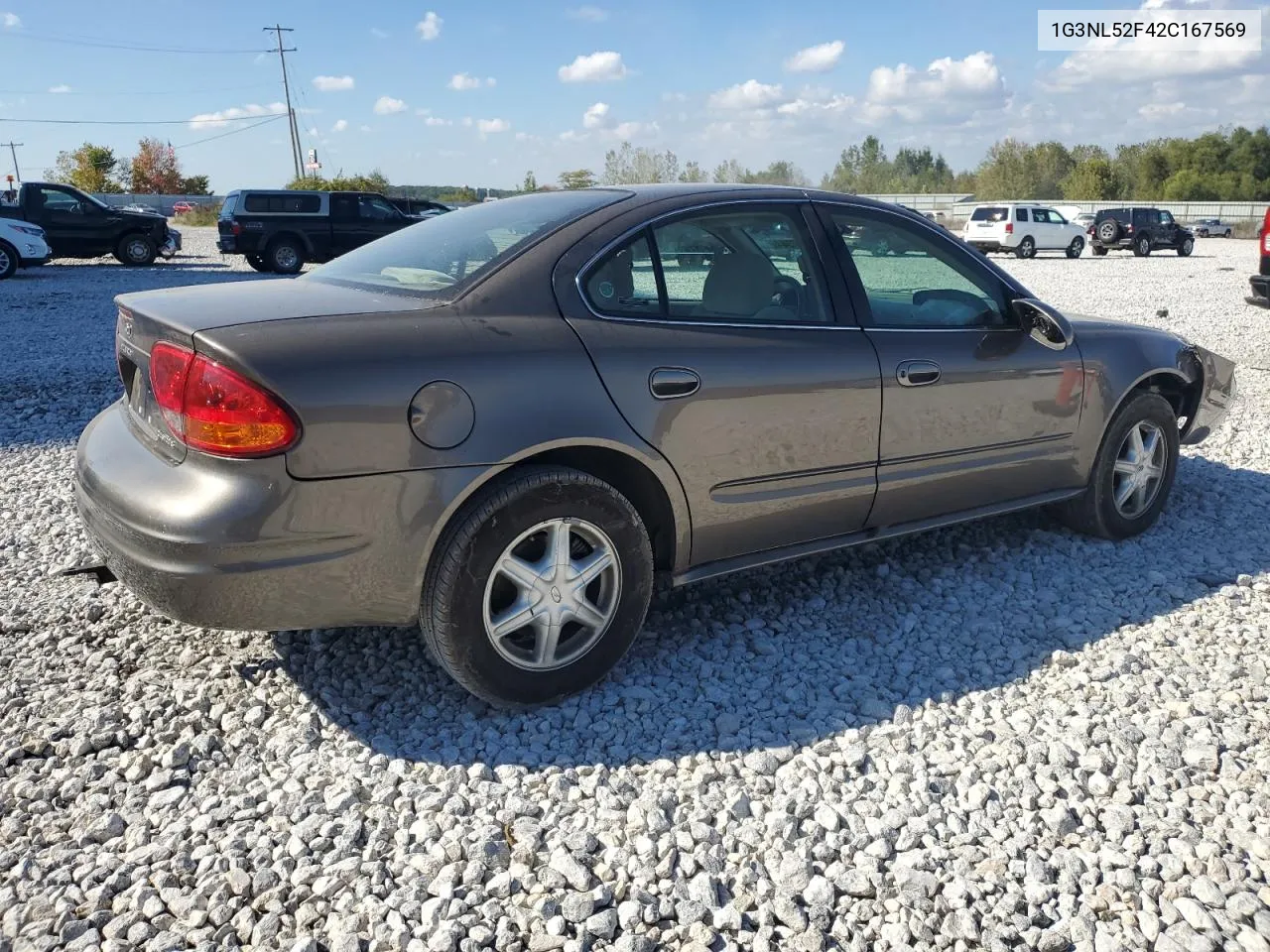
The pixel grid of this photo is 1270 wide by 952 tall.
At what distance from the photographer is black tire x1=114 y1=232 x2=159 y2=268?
20.9 meters

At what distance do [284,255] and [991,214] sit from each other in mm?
20565

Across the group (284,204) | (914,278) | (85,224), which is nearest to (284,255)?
(284,204)

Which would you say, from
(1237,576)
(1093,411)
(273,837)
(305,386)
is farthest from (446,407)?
(1237,576)

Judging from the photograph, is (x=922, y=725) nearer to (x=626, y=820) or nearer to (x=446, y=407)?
(x=626, y=820)

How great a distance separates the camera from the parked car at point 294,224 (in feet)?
64.0

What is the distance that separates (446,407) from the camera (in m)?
2.74

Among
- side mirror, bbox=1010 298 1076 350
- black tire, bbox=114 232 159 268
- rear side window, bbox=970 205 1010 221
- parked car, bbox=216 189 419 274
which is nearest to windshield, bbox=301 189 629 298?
side mirror, bbox=1010 298 1076 350

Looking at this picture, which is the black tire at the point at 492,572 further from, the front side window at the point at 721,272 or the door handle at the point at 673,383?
the front side window at the point at 721,272

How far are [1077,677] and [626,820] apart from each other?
1706 millimetres

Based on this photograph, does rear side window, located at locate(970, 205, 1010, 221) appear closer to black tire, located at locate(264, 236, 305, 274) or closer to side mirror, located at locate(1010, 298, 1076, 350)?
black tire, located at locate(264, 236, 305, 274)

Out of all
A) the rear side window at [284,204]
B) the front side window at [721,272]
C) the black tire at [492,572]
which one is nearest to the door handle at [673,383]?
the front side window at [721,272]

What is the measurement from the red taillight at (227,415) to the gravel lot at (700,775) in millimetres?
917

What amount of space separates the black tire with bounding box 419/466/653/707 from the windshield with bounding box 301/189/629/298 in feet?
2.19

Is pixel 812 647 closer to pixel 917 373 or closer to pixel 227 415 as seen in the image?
pixel 917 373
